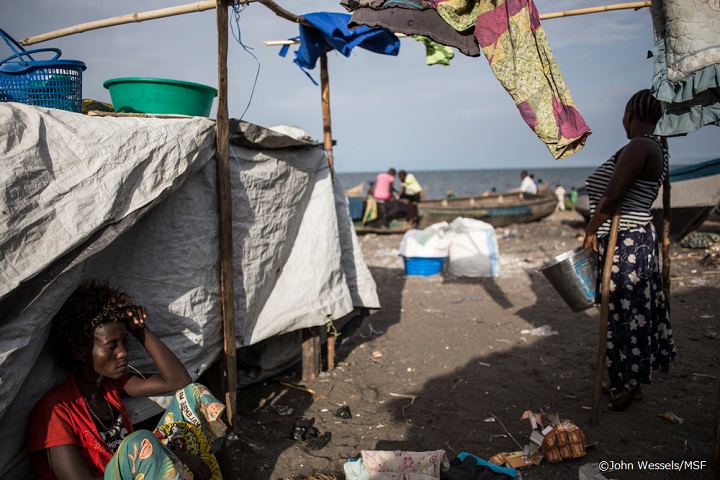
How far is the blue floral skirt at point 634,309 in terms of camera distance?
122 inches

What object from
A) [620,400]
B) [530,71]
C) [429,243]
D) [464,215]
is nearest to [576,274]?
[620,400]

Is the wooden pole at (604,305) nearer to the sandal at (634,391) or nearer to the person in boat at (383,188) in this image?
the sandal at (634,391)

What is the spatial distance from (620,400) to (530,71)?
2192 mm

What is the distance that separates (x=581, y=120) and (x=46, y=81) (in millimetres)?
2507

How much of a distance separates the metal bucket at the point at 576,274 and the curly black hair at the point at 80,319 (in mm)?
2459

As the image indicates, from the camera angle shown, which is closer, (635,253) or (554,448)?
(554,448)

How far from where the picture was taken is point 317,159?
3.83m

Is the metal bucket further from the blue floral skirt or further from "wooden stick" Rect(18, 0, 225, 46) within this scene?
"wooden stick" Rect(18, 0, 225, 46)

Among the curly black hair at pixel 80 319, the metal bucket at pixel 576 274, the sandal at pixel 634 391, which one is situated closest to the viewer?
the curly black hair at pixel 80 319

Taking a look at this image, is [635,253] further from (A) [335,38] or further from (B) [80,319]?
(B) [80,319]

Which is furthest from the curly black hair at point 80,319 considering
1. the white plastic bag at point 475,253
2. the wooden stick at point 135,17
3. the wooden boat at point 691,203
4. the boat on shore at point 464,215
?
the boat on shore at point 464,215

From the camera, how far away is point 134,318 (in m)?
2.24

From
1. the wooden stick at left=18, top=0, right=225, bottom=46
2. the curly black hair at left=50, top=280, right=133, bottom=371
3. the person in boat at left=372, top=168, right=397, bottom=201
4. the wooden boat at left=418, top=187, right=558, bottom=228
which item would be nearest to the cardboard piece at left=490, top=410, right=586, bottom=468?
the curly black hair at left=50, top=280, right=133, bottom=371

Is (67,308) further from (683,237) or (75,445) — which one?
(683,237)
